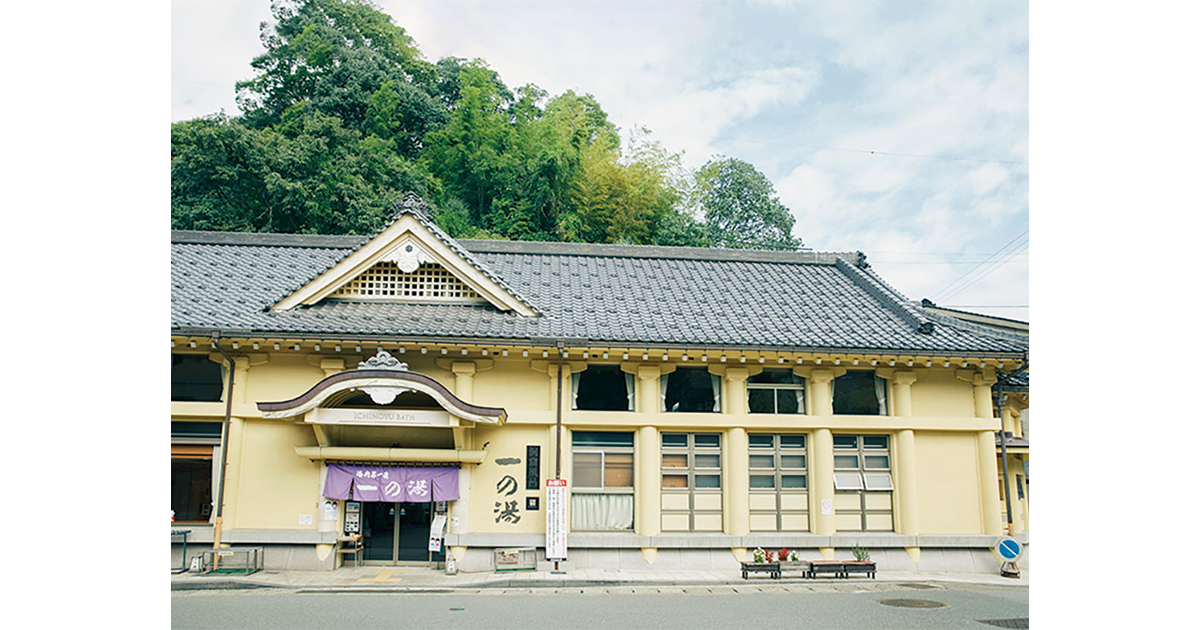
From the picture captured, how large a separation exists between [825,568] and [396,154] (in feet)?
103

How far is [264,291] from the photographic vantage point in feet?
59.0

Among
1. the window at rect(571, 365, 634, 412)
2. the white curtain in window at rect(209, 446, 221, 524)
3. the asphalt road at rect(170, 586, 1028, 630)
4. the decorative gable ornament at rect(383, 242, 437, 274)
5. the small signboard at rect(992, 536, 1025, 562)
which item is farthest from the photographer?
the decorative gable ornament at rect(383, 242, 437, 274)

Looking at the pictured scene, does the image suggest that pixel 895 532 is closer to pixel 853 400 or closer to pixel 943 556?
pixel 943 556

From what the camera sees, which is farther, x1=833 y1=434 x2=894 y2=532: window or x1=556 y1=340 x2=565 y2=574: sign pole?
x1=833 y1=434 x2=894 y2=532: window

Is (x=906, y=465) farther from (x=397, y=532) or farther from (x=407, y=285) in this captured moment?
(x=407, y=285)

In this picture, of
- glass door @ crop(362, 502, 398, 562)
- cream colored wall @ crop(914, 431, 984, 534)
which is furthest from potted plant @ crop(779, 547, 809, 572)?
glass door @ crop(362, 502, 398, 562)

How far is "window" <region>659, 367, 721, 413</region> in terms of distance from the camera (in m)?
16.2

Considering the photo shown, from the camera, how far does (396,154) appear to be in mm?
38500

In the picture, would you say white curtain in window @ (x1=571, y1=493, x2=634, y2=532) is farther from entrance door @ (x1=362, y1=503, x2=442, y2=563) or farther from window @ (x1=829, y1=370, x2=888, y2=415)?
window @ (x1=829, y1=370, x2=888, y2=415)

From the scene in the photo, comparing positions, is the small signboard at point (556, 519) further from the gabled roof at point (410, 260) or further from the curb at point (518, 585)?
the gabled roof at point (410, 260)

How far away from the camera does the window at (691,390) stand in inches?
639

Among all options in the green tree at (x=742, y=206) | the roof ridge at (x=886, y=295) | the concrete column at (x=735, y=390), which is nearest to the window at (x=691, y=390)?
the concrete column at (x=735, y=390)

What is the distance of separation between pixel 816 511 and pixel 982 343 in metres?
5.29

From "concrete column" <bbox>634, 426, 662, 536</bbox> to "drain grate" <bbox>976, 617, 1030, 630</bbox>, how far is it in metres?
6.50
